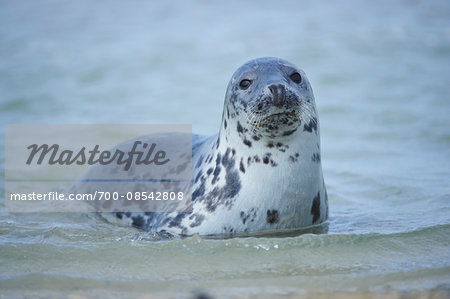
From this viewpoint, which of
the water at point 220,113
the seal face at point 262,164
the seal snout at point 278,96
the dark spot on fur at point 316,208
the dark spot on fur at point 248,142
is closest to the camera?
the water at point 220,113

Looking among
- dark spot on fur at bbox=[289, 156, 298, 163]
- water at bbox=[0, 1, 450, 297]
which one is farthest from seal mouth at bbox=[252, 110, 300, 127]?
water at bbox=[0, 1, 450, 297]

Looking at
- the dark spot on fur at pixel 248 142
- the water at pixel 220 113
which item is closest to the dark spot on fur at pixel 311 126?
the dark spot on fur at pixel 248 142

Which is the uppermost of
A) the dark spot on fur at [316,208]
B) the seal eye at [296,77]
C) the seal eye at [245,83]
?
the seal eye at [296,77]

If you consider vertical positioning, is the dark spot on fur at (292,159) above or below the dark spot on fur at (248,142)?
below

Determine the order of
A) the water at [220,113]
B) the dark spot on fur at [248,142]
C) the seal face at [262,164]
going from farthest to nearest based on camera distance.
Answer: the dark spot on fur at [248,142], the seal face at [262,164], the water at [220,113]

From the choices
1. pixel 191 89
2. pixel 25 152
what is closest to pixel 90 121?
pixel 25 152

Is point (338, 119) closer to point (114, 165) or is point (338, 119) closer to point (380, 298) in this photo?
point (114, 165)

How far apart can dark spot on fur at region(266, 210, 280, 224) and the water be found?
0.17 meters

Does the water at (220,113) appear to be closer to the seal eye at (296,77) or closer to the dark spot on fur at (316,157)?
the dark spot on fur at (316,157)

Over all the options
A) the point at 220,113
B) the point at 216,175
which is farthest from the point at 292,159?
the point at 220,113

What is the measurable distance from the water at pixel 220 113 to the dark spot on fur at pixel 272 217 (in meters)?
0.17

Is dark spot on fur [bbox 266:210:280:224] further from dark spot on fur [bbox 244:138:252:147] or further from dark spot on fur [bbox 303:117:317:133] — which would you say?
dark spot on fur [bbox 303:117:317:133]

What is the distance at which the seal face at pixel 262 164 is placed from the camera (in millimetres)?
4457

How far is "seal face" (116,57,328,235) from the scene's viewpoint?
14.6 ft
